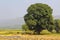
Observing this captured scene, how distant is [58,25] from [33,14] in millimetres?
18224

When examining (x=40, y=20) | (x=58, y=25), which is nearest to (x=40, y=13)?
(x=40, y=20)

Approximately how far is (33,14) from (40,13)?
A: 2.26 metres

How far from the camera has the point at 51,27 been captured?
7606cm

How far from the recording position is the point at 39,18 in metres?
74.8

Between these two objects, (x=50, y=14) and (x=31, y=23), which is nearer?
(x=31, y=23)

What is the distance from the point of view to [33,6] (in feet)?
253

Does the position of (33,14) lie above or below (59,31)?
above

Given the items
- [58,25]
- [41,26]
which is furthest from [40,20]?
[58,25]

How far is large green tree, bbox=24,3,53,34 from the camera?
73062mm

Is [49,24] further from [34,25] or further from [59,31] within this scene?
[59,31]

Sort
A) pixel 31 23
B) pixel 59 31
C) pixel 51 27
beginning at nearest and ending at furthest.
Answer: pixel 31 23 < pixel 51 27 < pixel 59 31

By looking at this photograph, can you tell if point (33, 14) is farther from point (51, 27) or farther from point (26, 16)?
point (51, 27)

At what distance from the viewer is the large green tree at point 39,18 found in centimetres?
7306

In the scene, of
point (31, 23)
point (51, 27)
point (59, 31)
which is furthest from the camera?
point (59, 31)
